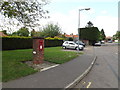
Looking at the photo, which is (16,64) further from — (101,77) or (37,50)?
(101,77)

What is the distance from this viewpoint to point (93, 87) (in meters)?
4.43

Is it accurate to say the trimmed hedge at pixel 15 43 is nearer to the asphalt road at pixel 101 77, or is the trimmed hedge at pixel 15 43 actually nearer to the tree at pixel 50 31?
the asphalt road at pixel 101 77

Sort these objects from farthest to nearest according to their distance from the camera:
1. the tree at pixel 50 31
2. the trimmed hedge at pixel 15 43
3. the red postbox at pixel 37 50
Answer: the tree at pixel 50 31, the trimmed hedge at pixel 15 43, the red postbox at pixel 37 50

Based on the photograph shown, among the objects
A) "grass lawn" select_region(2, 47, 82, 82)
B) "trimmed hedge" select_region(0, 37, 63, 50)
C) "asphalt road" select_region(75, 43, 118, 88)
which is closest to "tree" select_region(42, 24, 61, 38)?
"trimmed hedge" select_region(0, 37, 63, 50)

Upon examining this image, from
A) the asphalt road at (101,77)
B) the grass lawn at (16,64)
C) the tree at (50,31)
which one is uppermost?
the tree at (50,31)

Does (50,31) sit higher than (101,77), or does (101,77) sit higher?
(50,31)

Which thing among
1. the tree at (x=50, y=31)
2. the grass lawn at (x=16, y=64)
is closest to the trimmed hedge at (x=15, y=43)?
the grass lawn at (x=16, y=64)

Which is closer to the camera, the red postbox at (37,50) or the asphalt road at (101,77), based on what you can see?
the asphalt road at (101,77)

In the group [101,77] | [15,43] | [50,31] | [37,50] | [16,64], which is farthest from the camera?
[50,31]

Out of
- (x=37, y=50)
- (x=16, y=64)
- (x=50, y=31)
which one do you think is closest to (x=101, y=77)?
(x=37, y=50)

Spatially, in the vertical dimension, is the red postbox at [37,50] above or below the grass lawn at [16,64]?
above

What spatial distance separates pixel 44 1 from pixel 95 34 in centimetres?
4340

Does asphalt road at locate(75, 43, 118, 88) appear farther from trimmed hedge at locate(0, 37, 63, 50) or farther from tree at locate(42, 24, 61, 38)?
tree at locate(42, 24, 61, 38)

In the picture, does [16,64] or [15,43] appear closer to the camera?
[16,64]
